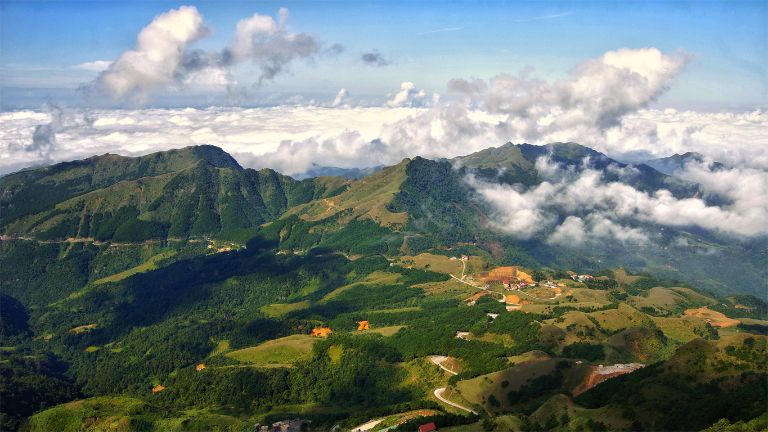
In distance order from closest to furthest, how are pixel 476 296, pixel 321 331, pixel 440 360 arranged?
pixel 440 360 → pixel 321 331 → pixel 476 296

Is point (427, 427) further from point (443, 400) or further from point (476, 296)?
point (476, 296)

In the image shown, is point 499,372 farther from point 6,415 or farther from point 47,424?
point 6,415

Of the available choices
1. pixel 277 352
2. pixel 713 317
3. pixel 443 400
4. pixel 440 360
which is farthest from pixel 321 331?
pixel 713 317

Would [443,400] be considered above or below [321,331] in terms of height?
above

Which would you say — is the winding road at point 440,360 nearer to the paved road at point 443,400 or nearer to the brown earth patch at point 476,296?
the paved road at point 443,400

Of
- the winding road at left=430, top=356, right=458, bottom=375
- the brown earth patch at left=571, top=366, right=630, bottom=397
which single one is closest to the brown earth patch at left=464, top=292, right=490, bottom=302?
the winding road at left=430, top=356, right=458, bottom=375

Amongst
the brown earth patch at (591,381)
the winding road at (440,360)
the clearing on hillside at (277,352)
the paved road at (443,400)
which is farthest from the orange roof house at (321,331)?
the brown earth patch at (591,381)

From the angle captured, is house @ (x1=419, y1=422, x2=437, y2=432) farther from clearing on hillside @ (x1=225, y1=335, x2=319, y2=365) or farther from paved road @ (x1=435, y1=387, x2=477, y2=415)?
clearing on hillside @ (x1=225, y1=335, x2=319, y2=365)

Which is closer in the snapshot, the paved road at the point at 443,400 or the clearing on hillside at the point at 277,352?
the paved road at the point at 443,400
